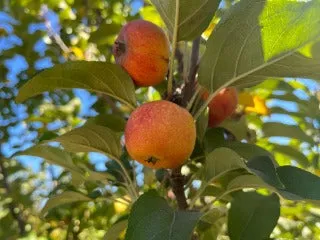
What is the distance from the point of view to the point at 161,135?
3.14 ft

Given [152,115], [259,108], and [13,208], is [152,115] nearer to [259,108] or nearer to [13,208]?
[259,108]

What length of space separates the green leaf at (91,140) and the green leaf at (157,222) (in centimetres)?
23

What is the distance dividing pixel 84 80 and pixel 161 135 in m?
0.23

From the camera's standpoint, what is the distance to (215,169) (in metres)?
1.10

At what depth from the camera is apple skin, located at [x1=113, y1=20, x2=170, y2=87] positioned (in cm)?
109

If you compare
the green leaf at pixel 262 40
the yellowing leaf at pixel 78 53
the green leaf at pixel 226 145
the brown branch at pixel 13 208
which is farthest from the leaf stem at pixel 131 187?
the brown branch at pixel 13 208

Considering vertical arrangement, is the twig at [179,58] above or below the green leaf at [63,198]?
above

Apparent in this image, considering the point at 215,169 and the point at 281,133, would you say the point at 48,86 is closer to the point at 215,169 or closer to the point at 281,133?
the point at 215,169

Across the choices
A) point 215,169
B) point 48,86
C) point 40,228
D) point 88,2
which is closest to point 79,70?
point 48,86

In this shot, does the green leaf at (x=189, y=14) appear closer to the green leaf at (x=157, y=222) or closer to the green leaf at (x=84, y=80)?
the green leaf at (x=84, y=80)

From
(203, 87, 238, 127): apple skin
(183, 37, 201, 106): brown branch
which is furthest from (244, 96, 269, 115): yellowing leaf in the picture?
(183, 37, 201, 106): brown branch

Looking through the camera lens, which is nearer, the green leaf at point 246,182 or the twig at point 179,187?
the green leaf at point 246,182

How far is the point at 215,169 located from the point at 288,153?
2.54 ft

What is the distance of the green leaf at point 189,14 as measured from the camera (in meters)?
1.01
